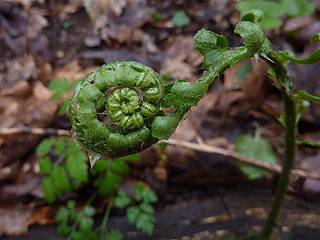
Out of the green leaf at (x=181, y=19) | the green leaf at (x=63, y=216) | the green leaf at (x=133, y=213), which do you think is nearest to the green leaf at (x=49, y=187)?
the green leaf at (x=63, y=216)

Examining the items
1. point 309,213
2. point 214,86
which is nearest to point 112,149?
point 309,213

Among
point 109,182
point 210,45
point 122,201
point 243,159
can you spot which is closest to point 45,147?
point 109,182

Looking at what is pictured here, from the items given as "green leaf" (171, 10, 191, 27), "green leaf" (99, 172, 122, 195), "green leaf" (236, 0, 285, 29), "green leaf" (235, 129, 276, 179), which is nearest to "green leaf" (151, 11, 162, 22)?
"green leaf" (171, 10, 191, 27)

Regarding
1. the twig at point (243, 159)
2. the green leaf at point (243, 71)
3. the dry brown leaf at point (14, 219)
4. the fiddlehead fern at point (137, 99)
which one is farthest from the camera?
the green leaf at point (243, 71)

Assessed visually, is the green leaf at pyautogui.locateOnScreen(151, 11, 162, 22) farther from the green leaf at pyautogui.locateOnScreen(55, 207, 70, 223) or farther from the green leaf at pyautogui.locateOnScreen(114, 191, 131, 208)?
the green leaf at pyautogui.locateOnScreen(55, 207, 70, 223)

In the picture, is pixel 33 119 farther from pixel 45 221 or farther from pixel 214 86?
pixel 214 86

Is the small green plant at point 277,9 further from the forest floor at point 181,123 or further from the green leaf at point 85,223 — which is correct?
the green leaf at point 85,223

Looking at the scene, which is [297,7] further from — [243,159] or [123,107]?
[123,107]
